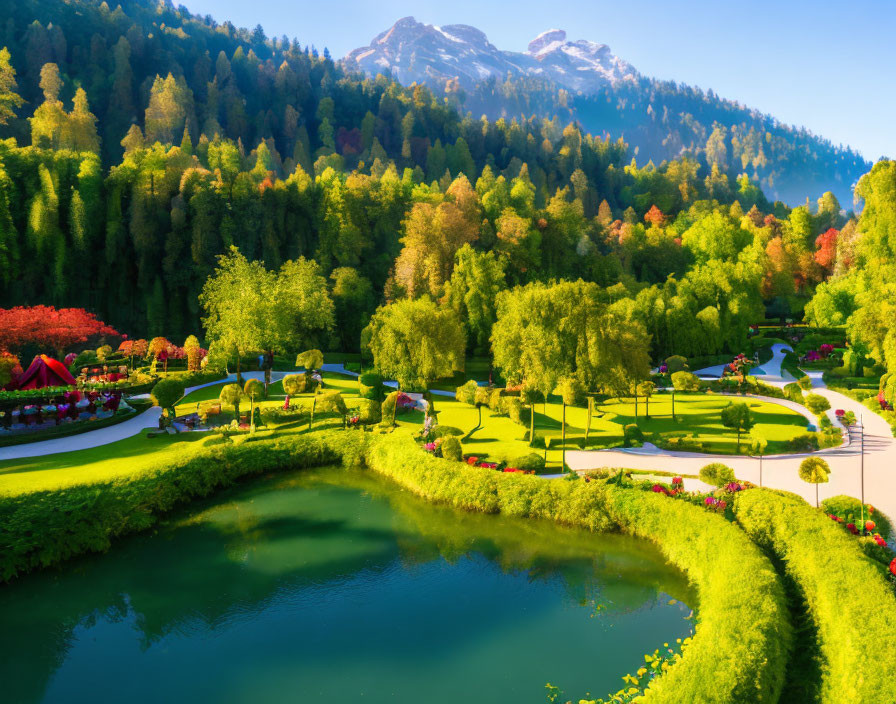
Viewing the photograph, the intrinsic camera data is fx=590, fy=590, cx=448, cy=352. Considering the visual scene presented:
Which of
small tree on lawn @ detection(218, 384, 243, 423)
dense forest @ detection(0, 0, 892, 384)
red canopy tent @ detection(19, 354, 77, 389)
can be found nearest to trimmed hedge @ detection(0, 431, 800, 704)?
small tree on lawn @ detection(218, 384, 243, 423)

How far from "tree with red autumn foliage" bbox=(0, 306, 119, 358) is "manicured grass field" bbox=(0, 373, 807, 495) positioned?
32.3 feet

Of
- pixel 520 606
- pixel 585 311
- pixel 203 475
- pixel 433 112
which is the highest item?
pixel 433 112

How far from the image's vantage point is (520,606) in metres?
15.7

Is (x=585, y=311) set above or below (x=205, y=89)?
below

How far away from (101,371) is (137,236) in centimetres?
2407

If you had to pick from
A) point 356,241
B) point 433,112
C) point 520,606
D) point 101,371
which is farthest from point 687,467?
point 433,112

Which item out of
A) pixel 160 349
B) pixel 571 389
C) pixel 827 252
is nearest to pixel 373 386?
pixel 571 389

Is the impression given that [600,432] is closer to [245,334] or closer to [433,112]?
[245,334]

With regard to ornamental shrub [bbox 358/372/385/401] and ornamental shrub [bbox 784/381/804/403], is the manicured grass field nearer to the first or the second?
ornamental shrub [bbox 358/372/385/401]

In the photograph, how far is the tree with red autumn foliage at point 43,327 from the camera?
3681cm

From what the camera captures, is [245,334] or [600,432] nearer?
[600,432]

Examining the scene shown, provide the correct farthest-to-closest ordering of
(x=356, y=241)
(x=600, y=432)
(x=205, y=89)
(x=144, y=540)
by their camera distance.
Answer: (x=205, y=89) < (x=356, y=241) < (x=600, y=432) < (x=144, y=540)

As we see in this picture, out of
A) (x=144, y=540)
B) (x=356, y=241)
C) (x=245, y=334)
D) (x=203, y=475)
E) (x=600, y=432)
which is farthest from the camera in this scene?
(x=356, y=241)

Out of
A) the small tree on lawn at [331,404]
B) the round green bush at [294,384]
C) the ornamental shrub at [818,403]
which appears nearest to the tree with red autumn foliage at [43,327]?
the round green bush at [294,384]
